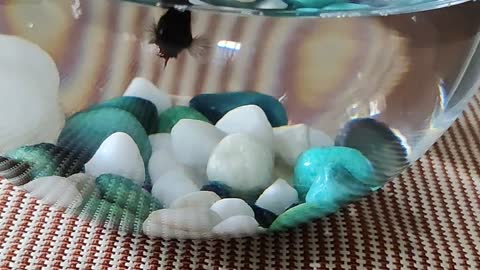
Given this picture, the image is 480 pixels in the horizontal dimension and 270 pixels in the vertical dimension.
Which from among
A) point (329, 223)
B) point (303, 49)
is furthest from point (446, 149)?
point (303, 49)

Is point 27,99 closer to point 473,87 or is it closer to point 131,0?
point 131,0

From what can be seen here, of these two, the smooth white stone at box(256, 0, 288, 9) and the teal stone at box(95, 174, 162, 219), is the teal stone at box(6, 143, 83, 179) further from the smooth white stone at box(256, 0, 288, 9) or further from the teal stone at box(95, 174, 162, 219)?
the smooth white stone at box(256, 0, 288, 9)

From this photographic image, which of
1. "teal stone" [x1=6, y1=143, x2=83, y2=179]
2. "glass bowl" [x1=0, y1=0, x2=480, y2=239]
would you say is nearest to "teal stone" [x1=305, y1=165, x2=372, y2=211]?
"glass bowl" [x1=0, y1=0, x2=480, y2=239]

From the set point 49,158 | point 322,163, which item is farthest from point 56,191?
point 322,163

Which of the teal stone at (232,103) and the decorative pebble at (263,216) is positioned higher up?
the teal stone at (232,103)

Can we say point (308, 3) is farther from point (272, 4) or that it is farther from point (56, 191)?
point (56, 191)

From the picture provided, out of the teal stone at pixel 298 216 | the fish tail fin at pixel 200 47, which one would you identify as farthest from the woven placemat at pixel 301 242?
Answer: the fish tail fin at pixel 200 47

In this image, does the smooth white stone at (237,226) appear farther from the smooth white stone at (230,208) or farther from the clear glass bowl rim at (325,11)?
the clear glass bowl rim at (325,11)
